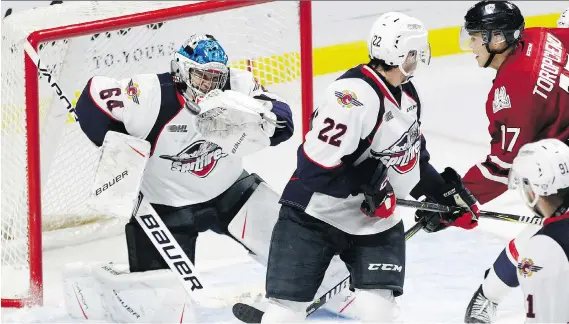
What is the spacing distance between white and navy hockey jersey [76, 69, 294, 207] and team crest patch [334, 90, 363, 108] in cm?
55

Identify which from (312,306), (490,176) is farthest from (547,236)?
(312,306)

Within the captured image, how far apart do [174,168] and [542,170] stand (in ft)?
4.83

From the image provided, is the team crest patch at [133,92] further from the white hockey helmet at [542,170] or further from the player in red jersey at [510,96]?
the white hockey helmet at [542,170]

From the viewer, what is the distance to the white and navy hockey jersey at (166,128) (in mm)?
3871

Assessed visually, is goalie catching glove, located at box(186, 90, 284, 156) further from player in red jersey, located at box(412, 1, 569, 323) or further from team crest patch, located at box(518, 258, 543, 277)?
team crest patch, located at box(518, 258, 543, 277)

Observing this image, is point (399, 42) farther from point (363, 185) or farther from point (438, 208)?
point (438, 208)

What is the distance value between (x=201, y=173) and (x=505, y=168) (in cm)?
96

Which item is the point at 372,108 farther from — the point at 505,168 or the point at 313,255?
the point at 505,168

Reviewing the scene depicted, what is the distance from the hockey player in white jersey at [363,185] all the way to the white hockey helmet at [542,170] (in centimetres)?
60

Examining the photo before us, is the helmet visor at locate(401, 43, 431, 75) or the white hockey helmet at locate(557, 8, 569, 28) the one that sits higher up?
the helmet visor at locate(401, 43, 431, 75)

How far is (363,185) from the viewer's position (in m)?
3.52

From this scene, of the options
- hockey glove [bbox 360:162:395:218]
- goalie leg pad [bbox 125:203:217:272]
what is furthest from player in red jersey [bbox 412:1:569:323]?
goalie leg pad [bbox 125:203:217:272]

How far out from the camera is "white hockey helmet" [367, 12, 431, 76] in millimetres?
3451

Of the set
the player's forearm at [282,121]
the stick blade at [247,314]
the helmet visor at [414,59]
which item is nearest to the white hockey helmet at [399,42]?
the helmet visor at [414,59]
